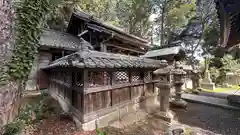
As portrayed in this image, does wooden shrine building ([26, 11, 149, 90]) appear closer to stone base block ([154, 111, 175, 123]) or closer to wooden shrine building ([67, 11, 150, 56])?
wooden shrine building ([67, 11, 150, 56])

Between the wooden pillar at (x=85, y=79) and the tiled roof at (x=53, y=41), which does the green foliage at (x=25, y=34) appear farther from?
the tiled roof at (x=53, y=41)

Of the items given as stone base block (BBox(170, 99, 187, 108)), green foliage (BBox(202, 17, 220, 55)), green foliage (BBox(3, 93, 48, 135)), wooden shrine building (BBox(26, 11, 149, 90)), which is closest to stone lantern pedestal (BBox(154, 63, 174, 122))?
stone base block (BBox(170, 99, 187, 108))

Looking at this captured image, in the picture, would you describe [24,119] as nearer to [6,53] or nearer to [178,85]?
[6,53]

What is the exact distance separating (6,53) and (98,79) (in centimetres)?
251

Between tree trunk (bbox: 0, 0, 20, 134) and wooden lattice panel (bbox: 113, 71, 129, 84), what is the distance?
3.13 m

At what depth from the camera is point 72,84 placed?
4566mm

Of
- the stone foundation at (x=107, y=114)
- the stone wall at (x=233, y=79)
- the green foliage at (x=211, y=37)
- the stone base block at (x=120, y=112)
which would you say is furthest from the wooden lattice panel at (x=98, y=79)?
the green foliage at (x=211, y=37)

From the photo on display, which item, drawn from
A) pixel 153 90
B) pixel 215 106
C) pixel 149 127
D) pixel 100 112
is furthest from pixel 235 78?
pixel 100 112

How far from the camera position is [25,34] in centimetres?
290

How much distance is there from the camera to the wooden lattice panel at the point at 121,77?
4741 millimetres

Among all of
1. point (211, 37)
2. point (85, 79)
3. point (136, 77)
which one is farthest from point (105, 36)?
point (211, 37)

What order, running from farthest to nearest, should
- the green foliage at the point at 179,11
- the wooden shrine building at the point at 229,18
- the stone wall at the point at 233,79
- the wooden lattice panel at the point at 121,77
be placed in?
the green foliage at the point at 179,11 → the stone wall at the point at 233,79 → the wooden lattice panel at the point at 121,77 → the wooden shrine building at the point at 229,18

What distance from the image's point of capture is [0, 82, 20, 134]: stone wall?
232cm

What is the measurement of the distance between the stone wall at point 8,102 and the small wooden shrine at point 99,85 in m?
1.38
